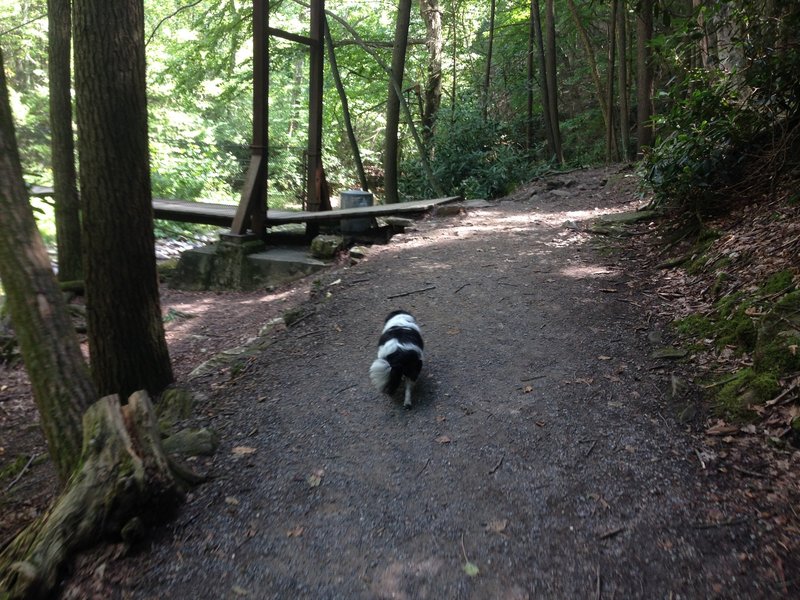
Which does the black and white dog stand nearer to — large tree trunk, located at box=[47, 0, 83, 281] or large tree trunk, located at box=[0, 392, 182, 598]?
large tree trunk, located at box=[0, 392, 182, 598]

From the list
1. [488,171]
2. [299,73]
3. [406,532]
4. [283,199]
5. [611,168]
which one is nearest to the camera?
[406,532]

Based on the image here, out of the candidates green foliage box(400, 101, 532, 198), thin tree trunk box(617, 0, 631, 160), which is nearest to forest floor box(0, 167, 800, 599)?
thin tree trunk box(617, 0, 631, 160)

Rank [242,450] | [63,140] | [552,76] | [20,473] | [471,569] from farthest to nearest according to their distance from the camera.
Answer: [552,76] → [63,140] → [20,473] → [242,450] → [471,569]

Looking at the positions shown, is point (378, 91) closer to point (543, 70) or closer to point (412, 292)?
point (543, 70)

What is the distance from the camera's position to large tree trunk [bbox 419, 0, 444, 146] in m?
17.6

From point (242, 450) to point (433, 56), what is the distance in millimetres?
16299

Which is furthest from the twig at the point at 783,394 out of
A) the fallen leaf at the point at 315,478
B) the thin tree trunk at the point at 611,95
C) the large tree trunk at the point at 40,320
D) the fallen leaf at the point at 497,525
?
the thin tree trunk at the point at 611,95

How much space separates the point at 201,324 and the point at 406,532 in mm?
6115

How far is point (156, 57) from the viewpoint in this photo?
21297 millimetres

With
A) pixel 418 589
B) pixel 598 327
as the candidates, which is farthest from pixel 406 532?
pixel 598 327

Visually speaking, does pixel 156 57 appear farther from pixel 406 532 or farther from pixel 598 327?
pixel 406 532

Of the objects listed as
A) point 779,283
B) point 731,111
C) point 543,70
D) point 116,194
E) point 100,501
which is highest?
point 543,70

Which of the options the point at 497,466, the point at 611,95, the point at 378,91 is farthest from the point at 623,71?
the point at 497,466

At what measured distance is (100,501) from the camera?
2.97 metres
